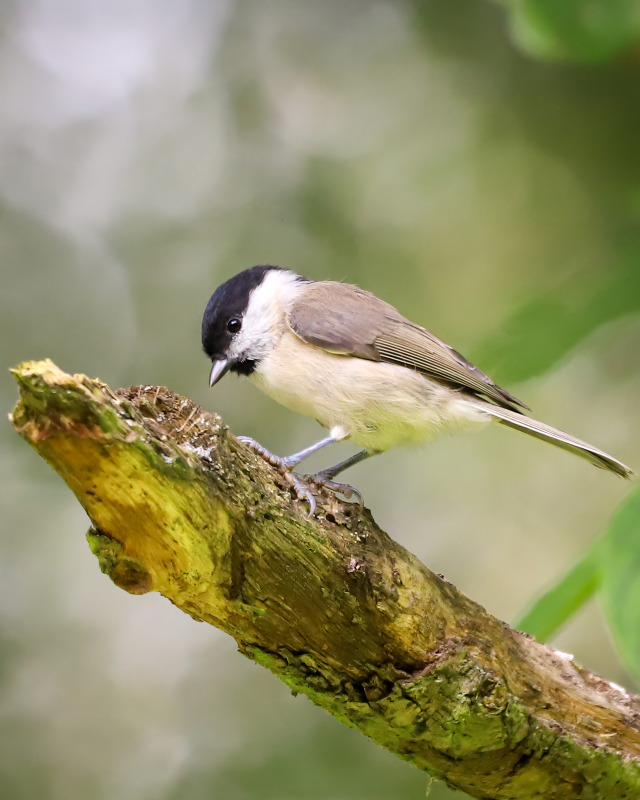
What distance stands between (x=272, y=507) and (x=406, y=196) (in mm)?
2790

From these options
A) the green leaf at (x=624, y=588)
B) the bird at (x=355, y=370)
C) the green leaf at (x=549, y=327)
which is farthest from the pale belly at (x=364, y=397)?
the green leaf at (x=624, y=588)

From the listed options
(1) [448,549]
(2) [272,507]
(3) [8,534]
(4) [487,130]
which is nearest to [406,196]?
(4) [487,130]

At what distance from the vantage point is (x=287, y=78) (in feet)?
13.0

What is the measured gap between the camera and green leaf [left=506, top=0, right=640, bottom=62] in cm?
212

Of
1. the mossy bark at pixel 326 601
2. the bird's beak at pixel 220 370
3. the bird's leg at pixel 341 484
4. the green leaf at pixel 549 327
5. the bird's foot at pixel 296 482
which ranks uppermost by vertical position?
the bird's beak at pixel 220 370

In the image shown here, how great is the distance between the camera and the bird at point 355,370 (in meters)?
2.18

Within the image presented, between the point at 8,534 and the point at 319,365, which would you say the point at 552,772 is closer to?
the point at 319,365

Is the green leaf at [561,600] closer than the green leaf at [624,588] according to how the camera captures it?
No

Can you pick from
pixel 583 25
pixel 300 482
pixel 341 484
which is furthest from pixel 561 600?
pixel 583 25

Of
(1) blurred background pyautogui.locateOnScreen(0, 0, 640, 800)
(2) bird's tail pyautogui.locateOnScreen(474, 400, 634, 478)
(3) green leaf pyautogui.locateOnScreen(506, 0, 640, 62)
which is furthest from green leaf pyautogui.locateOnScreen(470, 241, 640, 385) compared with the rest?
(1) blurred background pyautogui.locateOnScreen(0, 0, 640, 800)

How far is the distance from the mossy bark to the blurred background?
189 cm

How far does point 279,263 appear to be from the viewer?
12.2 feet

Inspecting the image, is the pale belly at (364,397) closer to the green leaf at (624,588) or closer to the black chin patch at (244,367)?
the black chin patch at (244,367)

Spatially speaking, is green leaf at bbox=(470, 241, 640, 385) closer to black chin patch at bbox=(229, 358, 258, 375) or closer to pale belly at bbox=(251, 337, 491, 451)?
pale belly at bbox=(251, 337, 491, 451)
